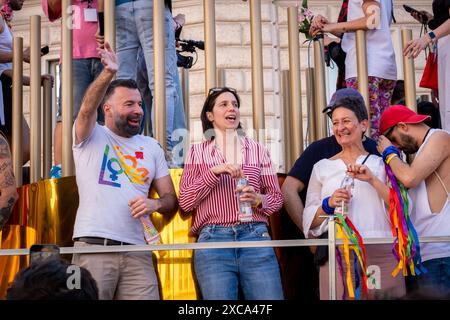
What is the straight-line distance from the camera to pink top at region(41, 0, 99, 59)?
4836 mm

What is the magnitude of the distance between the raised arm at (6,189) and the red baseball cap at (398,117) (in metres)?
1.57

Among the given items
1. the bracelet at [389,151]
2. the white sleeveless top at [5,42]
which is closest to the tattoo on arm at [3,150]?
the white sleeveless top at [5,42]

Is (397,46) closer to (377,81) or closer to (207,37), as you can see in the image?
(377,81)

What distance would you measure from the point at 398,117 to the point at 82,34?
177 centimetres

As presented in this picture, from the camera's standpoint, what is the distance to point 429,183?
150 inches

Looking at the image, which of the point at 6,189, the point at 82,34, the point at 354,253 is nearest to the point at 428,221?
the point at 354,253

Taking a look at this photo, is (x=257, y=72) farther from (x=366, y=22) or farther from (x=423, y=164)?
(x=423, y=164)

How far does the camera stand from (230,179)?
3.92m

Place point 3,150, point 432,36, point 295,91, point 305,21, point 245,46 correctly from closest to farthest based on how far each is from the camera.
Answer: point 3,150 < point 432,36 < point 295,91 < point 305,21 < point 245,46

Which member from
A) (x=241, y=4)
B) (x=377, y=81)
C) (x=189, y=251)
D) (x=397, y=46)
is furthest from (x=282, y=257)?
(x=241, y=4)

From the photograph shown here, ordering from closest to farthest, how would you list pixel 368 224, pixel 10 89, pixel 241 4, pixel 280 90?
1. pixel 368 224
2. pixel 10 89
3. pixel 280 90
4. pixel 241 4

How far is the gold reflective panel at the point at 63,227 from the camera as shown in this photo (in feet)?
12.7

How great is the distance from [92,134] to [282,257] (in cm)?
93

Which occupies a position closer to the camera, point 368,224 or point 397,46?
point 368,224
